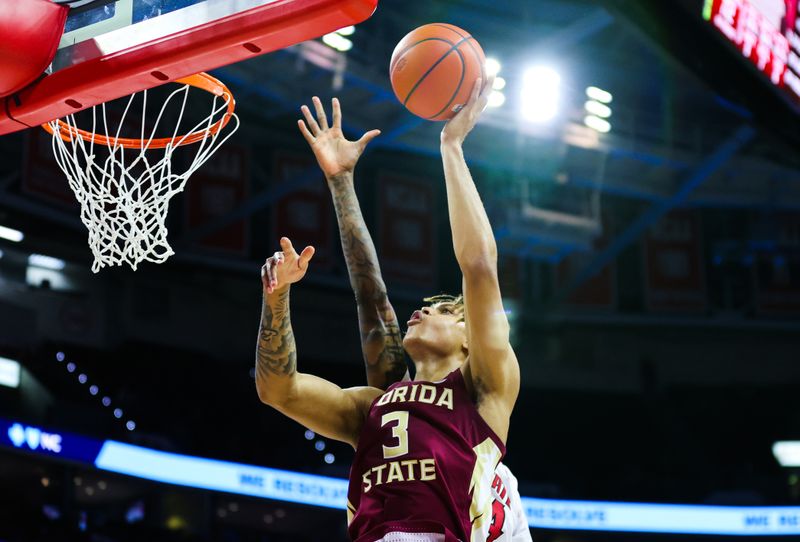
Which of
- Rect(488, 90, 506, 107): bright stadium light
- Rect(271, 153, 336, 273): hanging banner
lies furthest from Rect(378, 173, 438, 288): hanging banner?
Rect(488, 90, 506, 107): bright stadium light

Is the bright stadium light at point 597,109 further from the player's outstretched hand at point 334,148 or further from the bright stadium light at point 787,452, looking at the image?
the player's outstretched hand at point 334,148

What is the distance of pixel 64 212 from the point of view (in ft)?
31.4

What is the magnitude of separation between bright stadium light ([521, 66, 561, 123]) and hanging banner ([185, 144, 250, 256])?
A: 3071 mm

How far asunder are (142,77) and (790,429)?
35.4ft

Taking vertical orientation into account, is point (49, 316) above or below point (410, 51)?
above

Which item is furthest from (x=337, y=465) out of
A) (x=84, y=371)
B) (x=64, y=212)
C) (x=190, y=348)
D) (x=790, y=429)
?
(x=790, y=429)

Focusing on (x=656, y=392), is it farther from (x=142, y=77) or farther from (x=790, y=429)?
(x=142, y=77)

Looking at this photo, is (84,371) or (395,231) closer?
(84,371)

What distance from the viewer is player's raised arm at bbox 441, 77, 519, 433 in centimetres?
306

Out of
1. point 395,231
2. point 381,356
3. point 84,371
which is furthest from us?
point 395,231

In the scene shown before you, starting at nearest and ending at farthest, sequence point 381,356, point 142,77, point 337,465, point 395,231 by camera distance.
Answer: point 142,77
point 381,356
point 337,465
point 395,231

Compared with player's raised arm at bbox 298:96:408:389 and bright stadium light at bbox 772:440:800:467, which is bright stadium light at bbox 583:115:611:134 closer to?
bright stadium light at bbox 772:440:800:467

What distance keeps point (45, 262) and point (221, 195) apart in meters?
1.93

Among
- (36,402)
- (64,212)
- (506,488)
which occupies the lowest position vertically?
(506,488)
